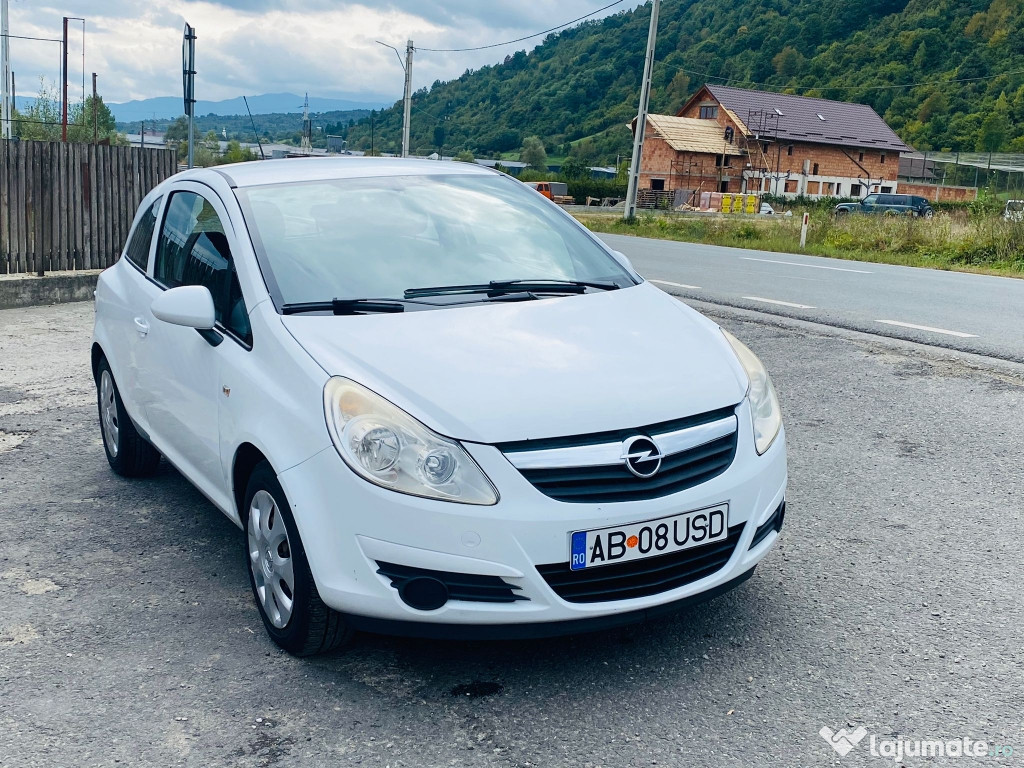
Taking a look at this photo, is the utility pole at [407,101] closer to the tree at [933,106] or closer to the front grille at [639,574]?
the front grille at [639,574]

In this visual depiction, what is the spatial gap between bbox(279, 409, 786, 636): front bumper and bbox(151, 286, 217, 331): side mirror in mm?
897

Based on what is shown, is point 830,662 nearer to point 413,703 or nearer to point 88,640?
point 413,703

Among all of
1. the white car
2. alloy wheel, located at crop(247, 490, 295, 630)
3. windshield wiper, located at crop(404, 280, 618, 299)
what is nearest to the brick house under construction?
windshield wiper, located at crop(404, 280, 618, 299)

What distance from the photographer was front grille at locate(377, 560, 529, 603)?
113 inches

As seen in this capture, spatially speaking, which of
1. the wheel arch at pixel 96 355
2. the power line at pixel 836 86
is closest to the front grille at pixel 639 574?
the wheel arch at pixel 96 355

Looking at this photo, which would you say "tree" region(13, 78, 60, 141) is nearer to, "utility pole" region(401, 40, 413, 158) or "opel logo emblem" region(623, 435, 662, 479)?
"utility pole" region(401, 40, 413, 158)

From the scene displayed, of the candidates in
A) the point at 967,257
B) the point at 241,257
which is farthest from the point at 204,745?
the point at 967,257

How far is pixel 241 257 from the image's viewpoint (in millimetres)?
3805

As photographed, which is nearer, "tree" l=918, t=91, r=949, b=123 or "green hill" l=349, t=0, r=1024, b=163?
"green hill" l=349, t=0, r=1024, b=163

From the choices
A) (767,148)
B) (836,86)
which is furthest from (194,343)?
(836,86)

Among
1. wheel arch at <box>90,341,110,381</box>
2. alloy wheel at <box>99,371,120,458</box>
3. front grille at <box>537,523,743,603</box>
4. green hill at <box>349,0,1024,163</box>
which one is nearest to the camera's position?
front grille at <box>537,523,743,603</box>

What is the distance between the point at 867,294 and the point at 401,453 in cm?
1057

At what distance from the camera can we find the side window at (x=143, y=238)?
195 inches

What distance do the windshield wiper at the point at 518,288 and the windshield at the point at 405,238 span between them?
0.04 m
